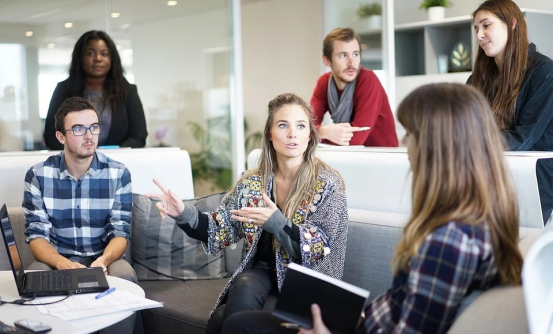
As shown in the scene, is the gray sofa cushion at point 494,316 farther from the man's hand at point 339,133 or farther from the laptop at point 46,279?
the man's hand at point 339,133

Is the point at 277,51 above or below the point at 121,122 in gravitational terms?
above

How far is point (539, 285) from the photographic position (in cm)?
138

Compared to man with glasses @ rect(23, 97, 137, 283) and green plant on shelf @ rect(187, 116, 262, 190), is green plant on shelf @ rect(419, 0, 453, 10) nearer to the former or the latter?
green plant on shelf @ rect(187, 116, 262, 190)

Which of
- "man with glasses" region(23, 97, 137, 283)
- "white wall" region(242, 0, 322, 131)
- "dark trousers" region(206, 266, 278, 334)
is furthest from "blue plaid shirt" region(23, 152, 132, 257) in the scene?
"white wall" region(242, 0, 322, 131)

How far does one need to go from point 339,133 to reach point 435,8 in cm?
313

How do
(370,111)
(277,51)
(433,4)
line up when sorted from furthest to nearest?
(277,51)
(433,4)
(370,111)

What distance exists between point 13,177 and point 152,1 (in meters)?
2.22

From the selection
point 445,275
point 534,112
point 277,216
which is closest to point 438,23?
point 534,112

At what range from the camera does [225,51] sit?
5527 millimetres

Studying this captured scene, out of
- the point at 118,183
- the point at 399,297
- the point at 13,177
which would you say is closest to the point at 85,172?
the point at 118,183

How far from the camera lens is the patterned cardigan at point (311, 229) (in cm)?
248

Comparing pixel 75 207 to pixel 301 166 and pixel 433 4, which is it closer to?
pixel 301 166

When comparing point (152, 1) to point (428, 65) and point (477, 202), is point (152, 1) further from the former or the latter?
point (477, 202)

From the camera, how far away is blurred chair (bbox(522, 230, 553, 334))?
1.35 metres
